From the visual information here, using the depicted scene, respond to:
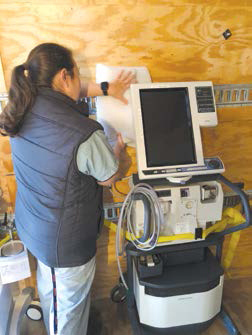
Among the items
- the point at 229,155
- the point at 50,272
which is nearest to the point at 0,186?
the point at 50,272

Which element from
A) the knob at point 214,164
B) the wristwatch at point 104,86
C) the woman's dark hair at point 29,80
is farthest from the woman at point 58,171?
the knob at point 214,164

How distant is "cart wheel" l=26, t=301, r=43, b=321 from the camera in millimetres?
1744

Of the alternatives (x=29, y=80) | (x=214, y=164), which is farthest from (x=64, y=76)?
(x=214, y=164)

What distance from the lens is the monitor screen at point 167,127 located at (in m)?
1.26

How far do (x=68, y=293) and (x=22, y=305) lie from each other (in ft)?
1.89

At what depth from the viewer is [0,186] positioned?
5.26 feet

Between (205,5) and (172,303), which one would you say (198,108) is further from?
(172,303)

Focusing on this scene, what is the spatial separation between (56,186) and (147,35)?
962mm

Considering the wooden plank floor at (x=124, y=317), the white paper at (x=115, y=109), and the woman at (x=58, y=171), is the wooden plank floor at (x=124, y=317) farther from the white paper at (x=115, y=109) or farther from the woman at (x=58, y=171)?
the white paper at (x=115, y=109)

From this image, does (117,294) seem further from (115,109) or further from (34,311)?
(115,109)

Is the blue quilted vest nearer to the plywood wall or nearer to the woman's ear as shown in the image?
the woman's ear

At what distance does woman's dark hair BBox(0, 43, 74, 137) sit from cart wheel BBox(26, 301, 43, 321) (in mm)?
1210

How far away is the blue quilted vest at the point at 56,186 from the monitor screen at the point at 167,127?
29 cm

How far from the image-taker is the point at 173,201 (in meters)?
1.26
